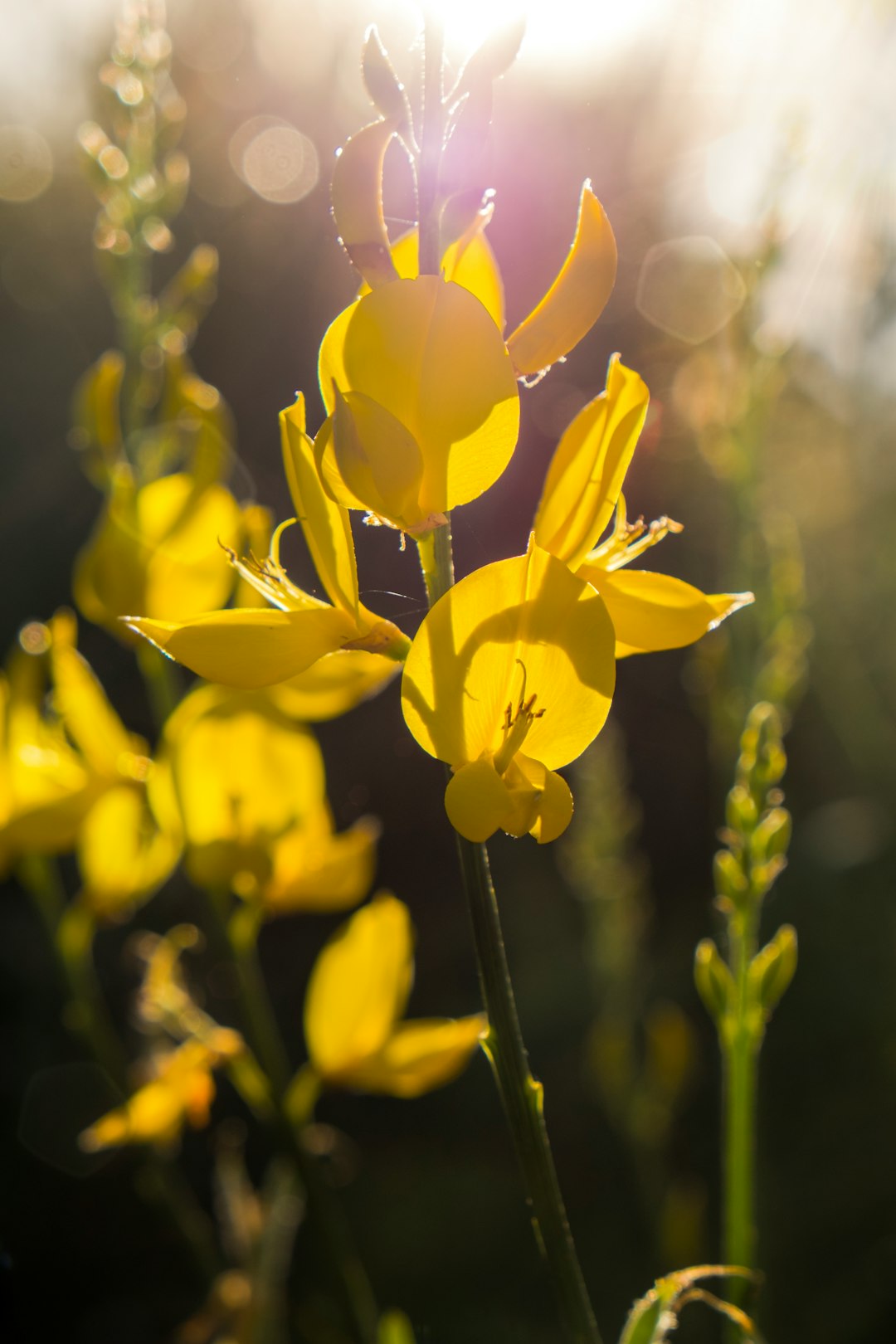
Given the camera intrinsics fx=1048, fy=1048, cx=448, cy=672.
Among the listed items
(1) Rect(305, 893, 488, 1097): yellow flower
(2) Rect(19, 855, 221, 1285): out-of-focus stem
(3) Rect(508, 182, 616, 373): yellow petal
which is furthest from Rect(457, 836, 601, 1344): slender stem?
(2) Rect(19, 855, 221, 1285): out-of-focus stem

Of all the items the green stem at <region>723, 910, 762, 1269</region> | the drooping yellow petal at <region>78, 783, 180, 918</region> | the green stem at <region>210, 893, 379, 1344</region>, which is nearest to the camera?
the green stem at <region>723, 910, 762, 1269</region>

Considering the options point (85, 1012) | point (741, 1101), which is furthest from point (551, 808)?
point (85, 1012)

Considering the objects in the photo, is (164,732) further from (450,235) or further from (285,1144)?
(450,235)

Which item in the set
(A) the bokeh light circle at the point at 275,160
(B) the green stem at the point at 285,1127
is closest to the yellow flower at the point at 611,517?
(B) the green stem at the point at 285,1127

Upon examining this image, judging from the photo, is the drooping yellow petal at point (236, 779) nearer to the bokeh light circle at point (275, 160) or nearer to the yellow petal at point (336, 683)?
the yellow petal at point (336, 683)

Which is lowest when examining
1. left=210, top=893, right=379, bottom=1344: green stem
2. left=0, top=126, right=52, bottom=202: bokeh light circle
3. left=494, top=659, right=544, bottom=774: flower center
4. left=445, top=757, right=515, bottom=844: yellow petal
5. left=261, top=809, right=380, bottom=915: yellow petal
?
left=210, top=893, right=379, bottom=1344: green stem

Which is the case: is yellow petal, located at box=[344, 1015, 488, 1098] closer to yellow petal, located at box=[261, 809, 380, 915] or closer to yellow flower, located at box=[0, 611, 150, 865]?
yellow petal, located at box=[261, 809, 380, 915]

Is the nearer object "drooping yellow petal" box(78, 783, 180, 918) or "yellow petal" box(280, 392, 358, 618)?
"yellow petal" box(280, 392, 358, 618)

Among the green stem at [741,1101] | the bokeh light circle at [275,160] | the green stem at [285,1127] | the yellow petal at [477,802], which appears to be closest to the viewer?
the yellow petal at [477,802]
